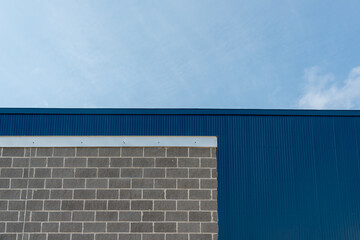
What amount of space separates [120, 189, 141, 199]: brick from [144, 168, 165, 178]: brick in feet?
1.05

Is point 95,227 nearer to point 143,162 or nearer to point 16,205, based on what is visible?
point 143,162

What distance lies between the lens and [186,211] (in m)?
6.31

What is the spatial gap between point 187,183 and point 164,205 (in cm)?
54

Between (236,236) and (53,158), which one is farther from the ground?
(53,158)

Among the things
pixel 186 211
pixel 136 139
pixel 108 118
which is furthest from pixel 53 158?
pixel 108 118

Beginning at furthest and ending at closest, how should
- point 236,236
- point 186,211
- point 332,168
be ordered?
point 332,168
point 236,236
point 186,211

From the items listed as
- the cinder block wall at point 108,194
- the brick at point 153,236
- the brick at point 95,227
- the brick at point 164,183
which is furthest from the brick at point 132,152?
the brick at point 153,236

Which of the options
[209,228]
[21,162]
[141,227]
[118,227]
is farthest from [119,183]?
[21,162]

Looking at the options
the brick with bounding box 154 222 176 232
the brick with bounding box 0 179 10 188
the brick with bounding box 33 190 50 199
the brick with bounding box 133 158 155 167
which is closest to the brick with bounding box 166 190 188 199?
the brick with bounding box 154 222 176 232

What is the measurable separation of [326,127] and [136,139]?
6.51m

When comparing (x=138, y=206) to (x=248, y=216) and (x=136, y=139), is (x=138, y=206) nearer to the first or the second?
(x=136, y=139)

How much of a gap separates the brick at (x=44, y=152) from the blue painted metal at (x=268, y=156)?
165 inches

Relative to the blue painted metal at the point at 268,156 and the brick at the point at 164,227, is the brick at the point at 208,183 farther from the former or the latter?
the blue painted metal at the point at 268,156

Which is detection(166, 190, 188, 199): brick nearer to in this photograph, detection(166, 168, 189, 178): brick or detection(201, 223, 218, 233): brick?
detection(166, 168, 189, 178): brick
